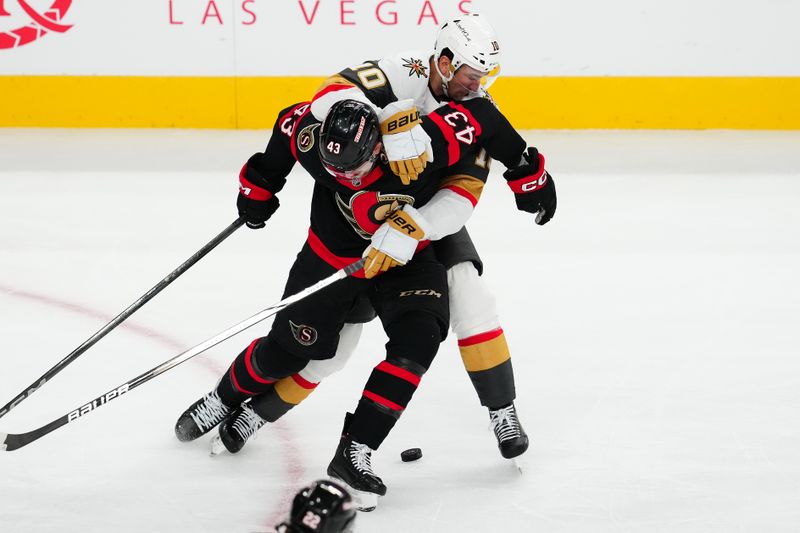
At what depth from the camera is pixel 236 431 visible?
2916 mm

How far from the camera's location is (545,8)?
7078 mm

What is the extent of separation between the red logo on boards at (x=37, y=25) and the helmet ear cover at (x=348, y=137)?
510cm

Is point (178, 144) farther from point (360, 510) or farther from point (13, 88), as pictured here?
point (360, 510)

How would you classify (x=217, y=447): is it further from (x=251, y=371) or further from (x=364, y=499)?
(x=364, y=499)

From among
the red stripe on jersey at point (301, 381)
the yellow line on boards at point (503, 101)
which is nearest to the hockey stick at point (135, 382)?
the red stripe on jersey at point (301, 381)

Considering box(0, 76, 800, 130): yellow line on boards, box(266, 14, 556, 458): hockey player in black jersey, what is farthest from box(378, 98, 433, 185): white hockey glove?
box(0, 76, 800, 130): yellow line on boards

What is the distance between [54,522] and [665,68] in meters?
5.48

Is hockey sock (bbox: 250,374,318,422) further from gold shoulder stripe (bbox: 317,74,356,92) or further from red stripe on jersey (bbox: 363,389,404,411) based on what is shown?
gold shoulder stripe (bbox: 317,74,356,92)

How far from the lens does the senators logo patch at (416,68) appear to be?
3015 mm

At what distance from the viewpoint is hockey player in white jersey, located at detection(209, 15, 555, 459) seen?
284 cm

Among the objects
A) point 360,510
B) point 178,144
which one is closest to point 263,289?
point 360,510

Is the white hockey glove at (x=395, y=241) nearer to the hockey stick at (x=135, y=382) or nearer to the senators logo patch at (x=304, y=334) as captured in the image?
the hockey stick at (x=135, y=382)

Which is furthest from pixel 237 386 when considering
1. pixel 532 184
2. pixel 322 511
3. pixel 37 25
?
pixel 37 25

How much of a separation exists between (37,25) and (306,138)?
16.5ft
